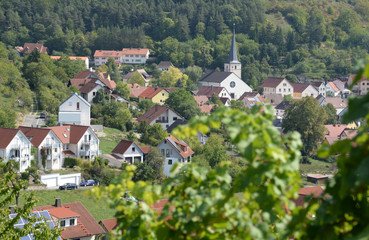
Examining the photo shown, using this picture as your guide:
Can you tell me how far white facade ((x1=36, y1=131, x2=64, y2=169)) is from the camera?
2880cm

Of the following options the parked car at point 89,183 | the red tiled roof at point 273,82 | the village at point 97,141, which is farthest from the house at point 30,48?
the parked car at point 89,183

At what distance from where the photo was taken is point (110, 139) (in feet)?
116

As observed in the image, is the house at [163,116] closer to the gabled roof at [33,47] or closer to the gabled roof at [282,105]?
the gabled roof at [282,105]

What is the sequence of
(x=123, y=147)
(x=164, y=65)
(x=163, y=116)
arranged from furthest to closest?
1. (x=164, y=65)
2. (x=163, y=116)
3. (x=123, y=147)

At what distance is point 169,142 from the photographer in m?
32.2

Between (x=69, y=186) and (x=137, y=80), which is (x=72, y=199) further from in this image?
(x=137, y=80)

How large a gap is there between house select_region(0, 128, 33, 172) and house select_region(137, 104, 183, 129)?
13039 millimetres

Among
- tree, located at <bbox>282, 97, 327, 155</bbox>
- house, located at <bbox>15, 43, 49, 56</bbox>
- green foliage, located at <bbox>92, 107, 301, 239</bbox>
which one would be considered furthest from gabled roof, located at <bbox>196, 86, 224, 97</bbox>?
green foliage, located at <bbox>92, 107, 301, 239</bbox>

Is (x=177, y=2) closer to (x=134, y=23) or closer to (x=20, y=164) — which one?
(x=134, y=23)

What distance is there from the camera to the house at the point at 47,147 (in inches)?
1133

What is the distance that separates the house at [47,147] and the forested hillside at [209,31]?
132 feet

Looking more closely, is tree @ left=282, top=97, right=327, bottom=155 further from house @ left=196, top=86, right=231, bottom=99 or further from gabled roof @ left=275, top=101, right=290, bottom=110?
house @ left=196, top=86, right=231, bottom=99

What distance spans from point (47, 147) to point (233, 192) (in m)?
26.7

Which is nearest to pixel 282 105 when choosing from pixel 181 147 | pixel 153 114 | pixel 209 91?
pixel 209 91
